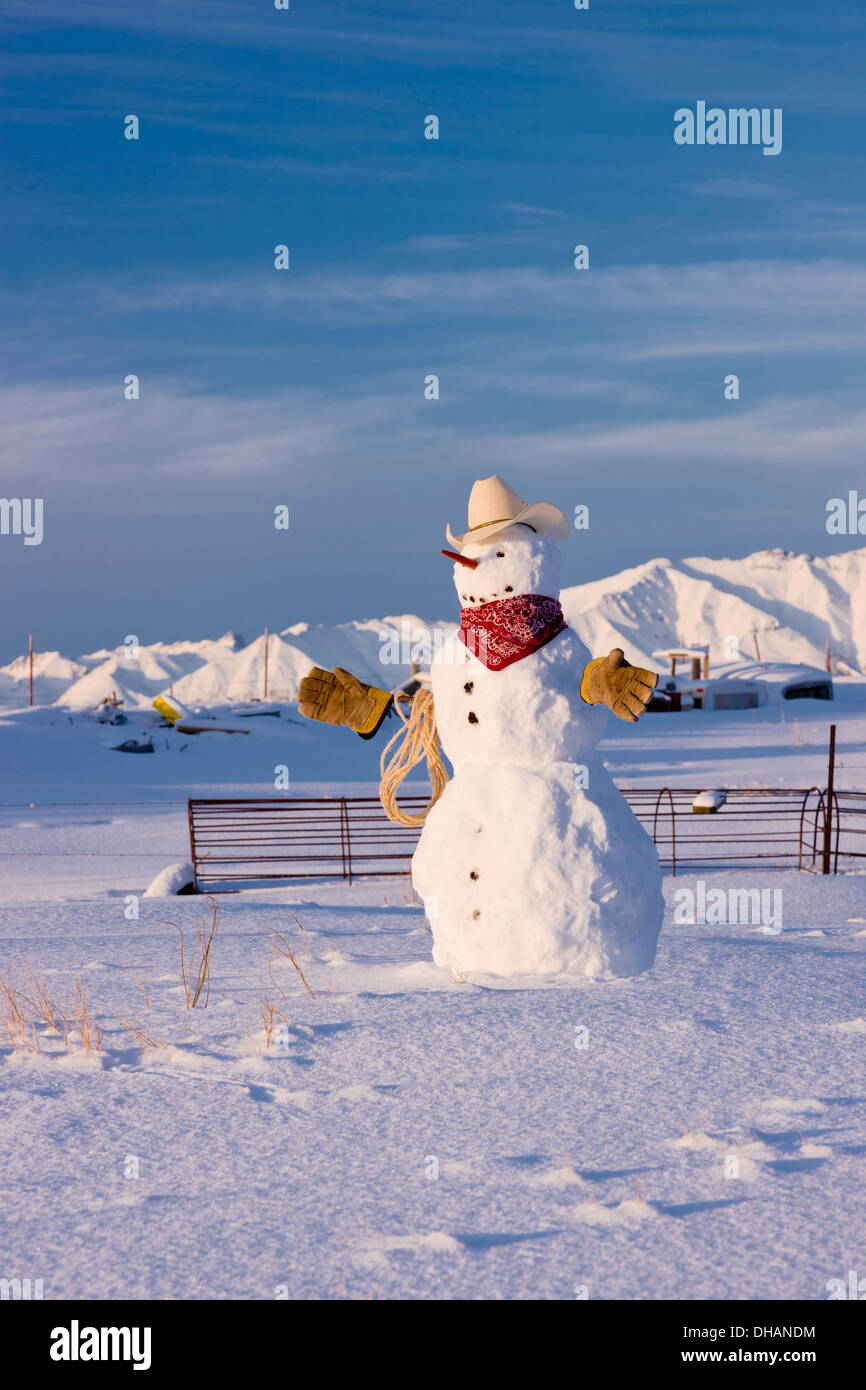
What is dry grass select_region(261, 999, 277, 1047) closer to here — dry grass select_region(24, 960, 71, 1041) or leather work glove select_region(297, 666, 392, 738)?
dry grass select_region(24, 960, 71, 1041)

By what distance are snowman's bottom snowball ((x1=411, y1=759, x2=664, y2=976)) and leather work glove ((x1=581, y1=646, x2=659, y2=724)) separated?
48cm

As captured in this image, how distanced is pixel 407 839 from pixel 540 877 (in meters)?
11.4

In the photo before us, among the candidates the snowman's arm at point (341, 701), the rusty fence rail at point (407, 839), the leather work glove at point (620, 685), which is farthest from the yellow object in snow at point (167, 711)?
the leather work glove at point (620, 685)

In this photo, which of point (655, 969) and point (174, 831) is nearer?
point (655, 969)

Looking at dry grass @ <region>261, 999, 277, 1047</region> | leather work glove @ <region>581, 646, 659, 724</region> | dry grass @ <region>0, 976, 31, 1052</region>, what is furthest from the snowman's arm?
dry grass @ <region>0, 976, 31, 1052</region>

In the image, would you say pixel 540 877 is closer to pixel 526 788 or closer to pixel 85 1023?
pixel 526 788

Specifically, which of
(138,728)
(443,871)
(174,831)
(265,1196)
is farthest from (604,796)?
(138,728)

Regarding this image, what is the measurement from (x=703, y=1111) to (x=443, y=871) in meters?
2.01

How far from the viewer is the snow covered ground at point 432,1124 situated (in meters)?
3.76

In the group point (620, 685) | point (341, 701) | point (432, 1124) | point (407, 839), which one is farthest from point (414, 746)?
point (407, 839)

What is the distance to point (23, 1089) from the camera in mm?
5375

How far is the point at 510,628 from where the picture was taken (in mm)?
6535

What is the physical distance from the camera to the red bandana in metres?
6.52
